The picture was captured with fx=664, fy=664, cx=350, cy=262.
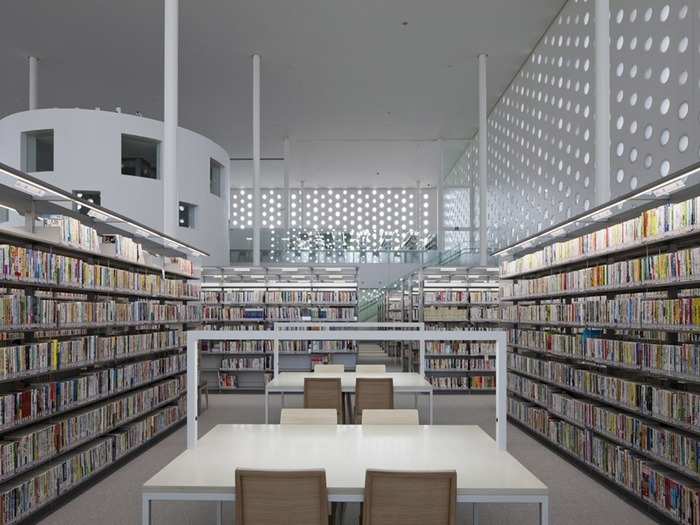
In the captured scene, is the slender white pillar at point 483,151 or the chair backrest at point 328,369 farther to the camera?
the slender white pillar at point 483,151

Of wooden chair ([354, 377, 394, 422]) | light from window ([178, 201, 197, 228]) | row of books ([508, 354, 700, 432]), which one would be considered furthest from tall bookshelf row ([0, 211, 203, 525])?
light from window ([178, 201, 197, 228])

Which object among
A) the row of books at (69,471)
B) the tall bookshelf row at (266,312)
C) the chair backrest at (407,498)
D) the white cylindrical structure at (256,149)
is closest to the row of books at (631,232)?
the chair backrest at (407,498)

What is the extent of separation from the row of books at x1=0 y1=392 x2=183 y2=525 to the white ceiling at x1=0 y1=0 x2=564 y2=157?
6988 millimetres

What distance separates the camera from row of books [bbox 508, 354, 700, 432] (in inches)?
175

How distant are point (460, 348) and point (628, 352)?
21.2 feet

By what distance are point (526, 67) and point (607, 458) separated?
30.2 ft

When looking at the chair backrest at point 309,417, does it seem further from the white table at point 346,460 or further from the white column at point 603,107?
the white column at point 603,107

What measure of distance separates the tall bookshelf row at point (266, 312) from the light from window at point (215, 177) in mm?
2691

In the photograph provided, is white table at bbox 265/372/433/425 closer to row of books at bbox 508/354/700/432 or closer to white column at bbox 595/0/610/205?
row of books at bbox 508/354/700/432

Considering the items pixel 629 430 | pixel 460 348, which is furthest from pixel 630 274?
pixel 460 348

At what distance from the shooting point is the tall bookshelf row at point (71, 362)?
176 inches

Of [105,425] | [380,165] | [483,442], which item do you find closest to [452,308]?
[105,425]

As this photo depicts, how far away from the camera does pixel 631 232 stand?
5.31m

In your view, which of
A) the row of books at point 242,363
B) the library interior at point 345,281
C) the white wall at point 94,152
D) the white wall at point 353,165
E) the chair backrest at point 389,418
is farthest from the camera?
the white wall at point 353,165
